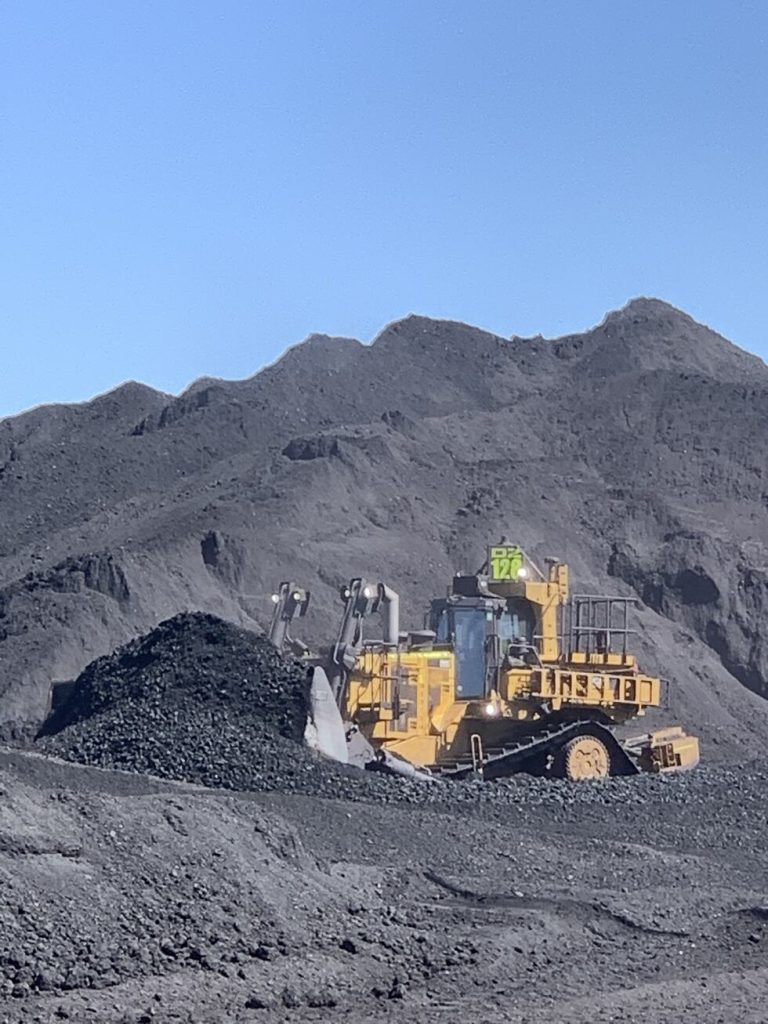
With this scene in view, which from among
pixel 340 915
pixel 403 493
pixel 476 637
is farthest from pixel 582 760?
pixel 403 493

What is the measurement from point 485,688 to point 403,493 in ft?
71.5

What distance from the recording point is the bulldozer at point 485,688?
1986 cm

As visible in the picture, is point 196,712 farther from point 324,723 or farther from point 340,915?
point 340,915

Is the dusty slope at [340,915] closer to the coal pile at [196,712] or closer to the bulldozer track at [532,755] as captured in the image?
the coal pile at [196,712]

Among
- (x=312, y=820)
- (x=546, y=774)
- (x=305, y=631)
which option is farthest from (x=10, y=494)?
(x=312, y=820)

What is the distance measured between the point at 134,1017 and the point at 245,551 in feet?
92.8

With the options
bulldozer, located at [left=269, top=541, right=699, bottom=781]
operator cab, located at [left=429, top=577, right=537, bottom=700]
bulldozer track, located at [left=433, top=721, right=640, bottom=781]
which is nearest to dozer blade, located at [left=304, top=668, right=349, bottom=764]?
bulldozer, located at [left=269, top=541, right=699, bottom=781]

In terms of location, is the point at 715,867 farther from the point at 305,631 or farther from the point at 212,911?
the point at 305,631

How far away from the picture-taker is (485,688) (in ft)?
69.4

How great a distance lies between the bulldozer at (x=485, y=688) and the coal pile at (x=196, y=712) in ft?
1.79

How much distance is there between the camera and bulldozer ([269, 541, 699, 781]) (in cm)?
1986

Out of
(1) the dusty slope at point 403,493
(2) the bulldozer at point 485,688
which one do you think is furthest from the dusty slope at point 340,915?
(1) the dusty slope at point 403,493

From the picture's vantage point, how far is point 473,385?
192ft

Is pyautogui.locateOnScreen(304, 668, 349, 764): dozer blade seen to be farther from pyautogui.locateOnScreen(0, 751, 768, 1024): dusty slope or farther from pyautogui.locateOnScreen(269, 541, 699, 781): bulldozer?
pyautogui.locateOnScreen(0, 751, 768, 1024): dusty slope
